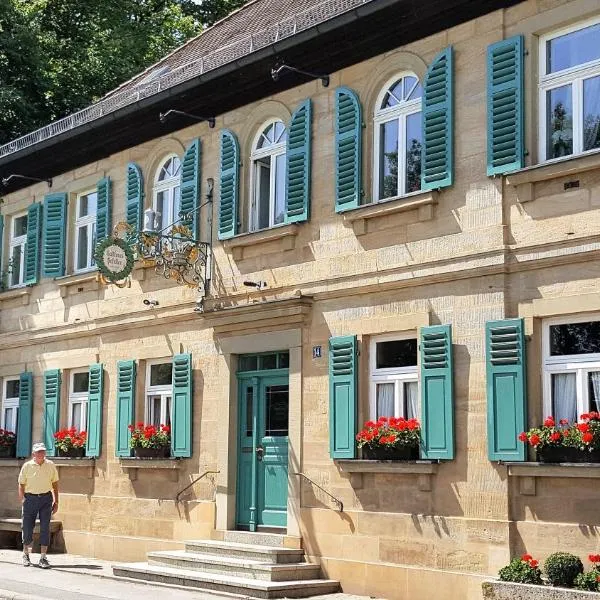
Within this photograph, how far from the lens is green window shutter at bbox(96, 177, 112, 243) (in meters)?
18.7

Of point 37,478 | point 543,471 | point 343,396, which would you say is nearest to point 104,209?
point 37,478

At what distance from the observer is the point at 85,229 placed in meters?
19.7

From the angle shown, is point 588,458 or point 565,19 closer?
point 588,458

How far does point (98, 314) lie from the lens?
18.8 m

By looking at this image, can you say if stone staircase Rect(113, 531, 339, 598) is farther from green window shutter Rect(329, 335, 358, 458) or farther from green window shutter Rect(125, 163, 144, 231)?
green window shutter Rect(125, 163, 144, 231)

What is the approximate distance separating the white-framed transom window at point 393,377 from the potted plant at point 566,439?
6.32 feet

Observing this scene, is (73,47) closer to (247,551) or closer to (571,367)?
(247,551)

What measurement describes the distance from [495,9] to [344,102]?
7.93 feet

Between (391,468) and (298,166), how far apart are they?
422 cm

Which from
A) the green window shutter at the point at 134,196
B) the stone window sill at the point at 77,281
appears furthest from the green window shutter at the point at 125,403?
the green window shutter at the point at 134,196

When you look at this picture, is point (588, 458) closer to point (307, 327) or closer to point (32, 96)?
point (307, 327)

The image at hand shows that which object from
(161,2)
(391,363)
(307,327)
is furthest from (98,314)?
(161,2)

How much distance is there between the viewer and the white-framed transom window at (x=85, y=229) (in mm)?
19469

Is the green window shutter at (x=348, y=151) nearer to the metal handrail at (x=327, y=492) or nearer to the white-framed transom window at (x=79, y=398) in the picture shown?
the metal handrail at (x=327, y=492)
